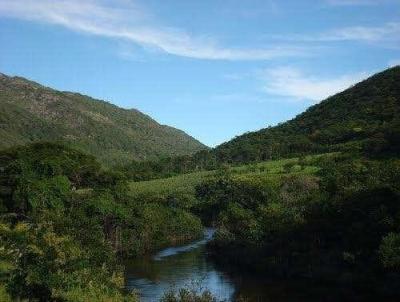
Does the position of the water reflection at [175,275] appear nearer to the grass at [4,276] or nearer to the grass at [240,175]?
the grass at [4,276]

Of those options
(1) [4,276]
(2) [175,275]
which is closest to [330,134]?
(2) [175,275]

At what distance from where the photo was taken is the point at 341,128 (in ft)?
484

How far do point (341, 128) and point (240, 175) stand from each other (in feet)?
113

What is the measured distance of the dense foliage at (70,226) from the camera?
37.3m

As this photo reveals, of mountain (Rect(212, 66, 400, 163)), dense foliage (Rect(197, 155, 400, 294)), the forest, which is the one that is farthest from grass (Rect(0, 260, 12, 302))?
mountain (Rect(212, 66, 400, 163))

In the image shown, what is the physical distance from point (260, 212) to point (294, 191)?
86.4 ft

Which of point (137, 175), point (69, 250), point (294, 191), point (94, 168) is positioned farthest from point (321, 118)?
point (69, 250)

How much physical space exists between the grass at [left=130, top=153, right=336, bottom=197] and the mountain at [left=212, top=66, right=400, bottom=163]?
11162mm

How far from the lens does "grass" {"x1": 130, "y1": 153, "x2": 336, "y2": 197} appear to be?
4729 inches

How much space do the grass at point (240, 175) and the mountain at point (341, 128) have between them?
36.6ft

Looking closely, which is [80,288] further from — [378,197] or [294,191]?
[294,191]

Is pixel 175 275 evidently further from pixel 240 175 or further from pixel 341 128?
pixel 341 128

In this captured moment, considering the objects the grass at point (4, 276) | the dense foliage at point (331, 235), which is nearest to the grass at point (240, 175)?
the dense foliage at point (331, 235)

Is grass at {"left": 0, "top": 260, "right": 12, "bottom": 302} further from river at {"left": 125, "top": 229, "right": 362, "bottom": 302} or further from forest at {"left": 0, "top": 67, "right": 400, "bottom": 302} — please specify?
river at {"left": 125, "top": 229, "right": 362, "bottom": 302}
